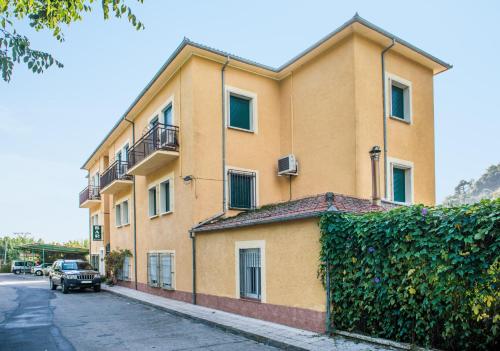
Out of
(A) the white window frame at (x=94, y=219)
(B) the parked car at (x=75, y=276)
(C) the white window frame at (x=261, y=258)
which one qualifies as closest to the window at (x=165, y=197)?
(C) the white window frame at (x=261, y=258)

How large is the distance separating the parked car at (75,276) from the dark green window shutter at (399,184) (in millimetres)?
15263

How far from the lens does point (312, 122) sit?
14.1m

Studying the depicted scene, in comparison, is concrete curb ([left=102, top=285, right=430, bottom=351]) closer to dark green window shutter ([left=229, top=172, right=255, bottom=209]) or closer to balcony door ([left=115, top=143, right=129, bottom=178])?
dark green window shutter ([left=229, top=172, right=255, bottom=209])

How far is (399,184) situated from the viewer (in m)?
13.6

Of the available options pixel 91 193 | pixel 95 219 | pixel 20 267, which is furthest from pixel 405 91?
pixel 20 267

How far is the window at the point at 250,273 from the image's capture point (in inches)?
412

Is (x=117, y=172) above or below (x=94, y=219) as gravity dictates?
above

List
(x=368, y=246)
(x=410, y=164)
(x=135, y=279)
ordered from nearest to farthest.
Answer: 1. (x=368, y=246)
2. (x=410, y=164)
3. (x=135, y=279)

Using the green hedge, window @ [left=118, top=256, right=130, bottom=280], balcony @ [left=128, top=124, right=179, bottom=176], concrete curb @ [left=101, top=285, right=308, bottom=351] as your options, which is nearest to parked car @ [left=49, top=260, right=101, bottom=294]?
window @ [left=118, top=256, right=130, bottom=280]

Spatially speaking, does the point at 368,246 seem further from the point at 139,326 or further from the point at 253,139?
the point at 253,139

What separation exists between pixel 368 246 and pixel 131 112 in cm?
1503

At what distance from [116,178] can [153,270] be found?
6.23 meters

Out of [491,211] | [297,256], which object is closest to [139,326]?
[297,256]

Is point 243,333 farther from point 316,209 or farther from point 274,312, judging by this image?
point 316,209
